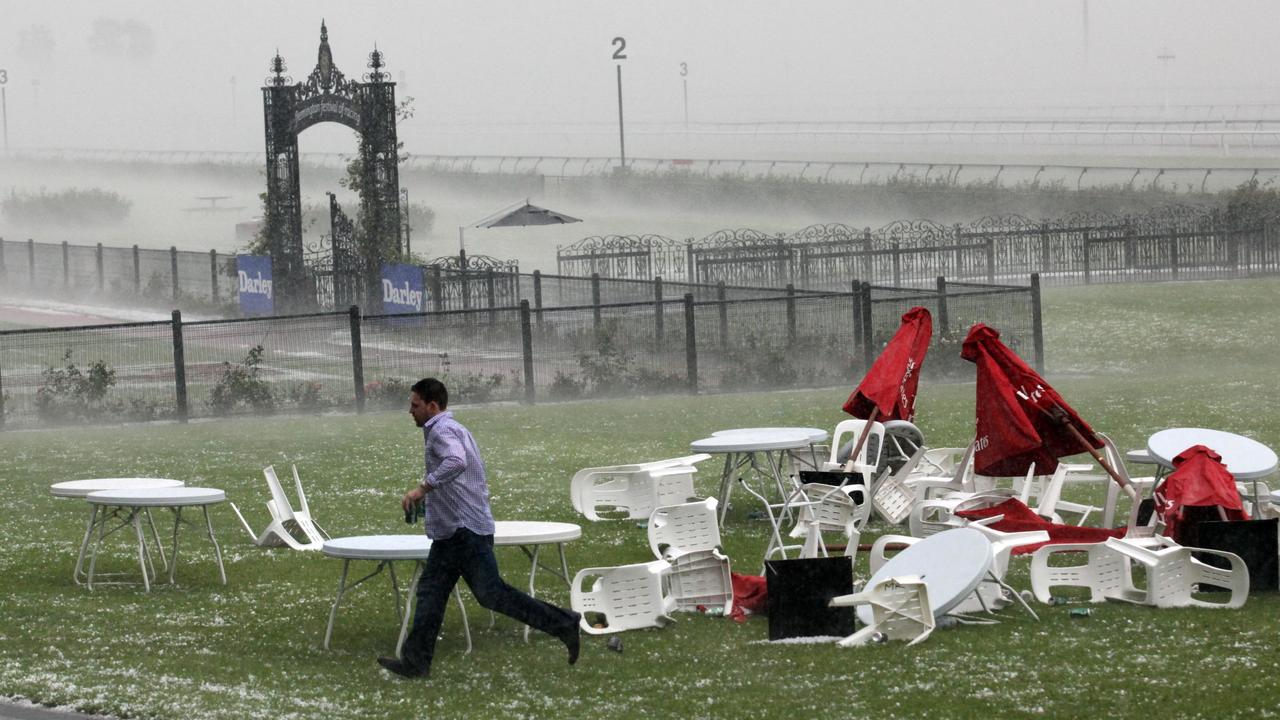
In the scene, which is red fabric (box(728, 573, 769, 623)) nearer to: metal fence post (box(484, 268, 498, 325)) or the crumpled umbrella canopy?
metal fence post (box(484, 268, 498, 325))

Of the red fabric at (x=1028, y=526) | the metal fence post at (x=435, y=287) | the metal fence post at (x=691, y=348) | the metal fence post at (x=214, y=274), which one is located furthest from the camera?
the metal fence post at (x=214, y=274)

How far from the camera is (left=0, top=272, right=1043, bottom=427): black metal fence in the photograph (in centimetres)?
2545

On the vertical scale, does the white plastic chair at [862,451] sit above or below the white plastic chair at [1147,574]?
above

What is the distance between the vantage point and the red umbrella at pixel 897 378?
43.2 ft

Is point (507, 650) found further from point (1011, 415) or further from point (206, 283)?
point (206, 283)

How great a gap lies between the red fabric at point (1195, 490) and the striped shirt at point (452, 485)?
451 cm

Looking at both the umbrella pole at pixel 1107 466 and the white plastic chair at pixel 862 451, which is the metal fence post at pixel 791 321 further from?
the umbrella pole at pixel 1107 466

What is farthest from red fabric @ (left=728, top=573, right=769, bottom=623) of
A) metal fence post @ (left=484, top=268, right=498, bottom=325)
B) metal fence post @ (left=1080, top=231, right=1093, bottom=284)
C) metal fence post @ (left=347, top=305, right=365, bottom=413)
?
metal fence post @ (left=1080, top=231, right=1093, bottom=284)

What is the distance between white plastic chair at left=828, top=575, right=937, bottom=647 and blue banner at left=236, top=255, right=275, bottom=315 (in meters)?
29.8

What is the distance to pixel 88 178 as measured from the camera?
323 feet

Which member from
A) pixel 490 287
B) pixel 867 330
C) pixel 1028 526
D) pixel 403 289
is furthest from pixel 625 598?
pixel 403 289

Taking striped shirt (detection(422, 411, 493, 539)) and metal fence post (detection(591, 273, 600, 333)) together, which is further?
metal fence post (detection(591, 273, 600, 333))

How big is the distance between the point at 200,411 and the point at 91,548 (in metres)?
12.6

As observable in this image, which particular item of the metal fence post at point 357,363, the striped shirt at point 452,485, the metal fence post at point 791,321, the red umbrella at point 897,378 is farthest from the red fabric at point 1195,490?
the metal fence post at point 791,321
